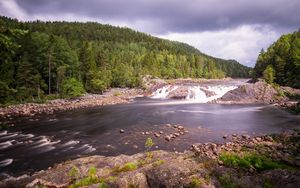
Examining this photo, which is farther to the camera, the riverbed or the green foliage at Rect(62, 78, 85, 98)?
the green foliage at Rect(62, 78, 85, 98)

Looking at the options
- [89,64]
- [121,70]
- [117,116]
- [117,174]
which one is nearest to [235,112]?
[117,116]

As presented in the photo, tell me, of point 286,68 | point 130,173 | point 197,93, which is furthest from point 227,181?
point 286,68

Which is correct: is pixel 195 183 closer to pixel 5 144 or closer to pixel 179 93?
pixel 5 144

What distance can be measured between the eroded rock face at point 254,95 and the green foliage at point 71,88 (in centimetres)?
3133

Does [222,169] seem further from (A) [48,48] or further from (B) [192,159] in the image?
(A) [48,48]

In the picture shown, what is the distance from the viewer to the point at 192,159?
1639 centimetres

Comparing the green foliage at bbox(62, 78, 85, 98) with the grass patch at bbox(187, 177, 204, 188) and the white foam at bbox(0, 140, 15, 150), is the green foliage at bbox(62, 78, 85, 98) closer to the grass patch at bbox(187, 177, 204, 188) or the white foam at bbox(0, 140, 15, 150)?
the white foam at bbox(0, 140, 15, 150)

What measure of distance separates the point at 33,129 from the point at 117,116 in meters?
12.9

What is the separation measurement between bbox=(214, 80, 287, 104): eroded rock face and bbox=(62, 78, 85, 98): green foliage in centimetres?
3133

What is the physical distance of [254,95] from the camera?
189 ft

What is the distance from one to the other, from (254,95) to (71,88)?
1602 inches

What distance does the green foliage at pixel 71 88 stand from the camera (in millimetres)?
59438

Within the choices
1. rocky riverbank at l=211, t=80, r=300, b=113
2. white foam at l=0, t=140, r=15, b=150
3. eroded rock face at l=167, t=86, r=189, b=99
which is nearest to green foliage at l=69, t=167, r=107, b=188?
white foam at l=0, t=140, r=15, b=150

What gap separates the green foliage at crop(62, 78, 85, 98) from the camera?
5944cm
